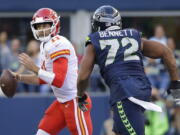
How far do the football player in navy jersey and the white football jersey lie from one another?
0.71 meters

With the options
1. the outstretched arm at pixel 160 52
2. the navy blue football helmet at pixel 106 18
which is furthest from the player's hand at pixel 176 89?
the navy blue football helmet at pixel 106 18

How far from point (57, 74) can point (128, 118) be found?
1.08 metres

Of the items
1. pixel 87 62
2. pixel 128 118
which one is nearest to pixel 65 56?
pixel 87 62

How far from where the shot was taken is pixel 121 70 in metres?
5.73

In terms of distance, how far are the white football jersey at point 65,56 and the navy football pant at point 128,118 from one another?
112cm

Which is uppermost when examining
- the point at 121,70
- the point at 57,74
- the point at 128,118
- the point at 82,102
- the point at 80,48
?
the point at 121,70

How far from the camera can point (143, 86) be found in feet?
18.9

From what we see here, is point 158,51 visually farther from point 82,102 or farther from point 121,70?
point 82,102

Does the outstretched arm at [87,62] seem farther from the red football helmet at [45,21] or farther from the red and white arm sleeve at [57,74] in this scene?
the red football helmet at [45,21]

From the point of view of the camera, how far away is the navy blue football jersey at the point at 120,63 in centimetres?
570

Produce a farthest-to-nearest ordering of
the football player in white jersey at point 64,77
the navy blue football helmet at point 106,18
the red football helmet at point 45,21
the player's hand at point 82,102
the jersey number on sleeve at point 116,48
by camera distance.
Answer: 1. the red football helmet at point 45,21
2. the football player in white jersey at point 64,77
3. the player's hand at point 82,102
4. the navy blue football helmet at point 106,18
5. the jersey number on sleeve at point 116,48

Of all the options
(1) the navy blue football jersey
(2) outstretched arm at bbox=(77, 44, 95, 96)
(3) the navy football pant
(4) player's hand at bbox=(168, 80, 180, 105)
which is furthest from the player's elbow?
(4) player's hand at bbox=(168, 80, 180, 105)

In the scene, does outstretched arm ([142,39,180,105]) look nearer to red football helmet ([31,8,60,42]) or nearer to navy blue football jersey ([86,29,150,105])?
navy blue football jersey ([86,29,150,105])

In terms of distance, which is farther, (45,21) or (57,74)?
(45,21)
